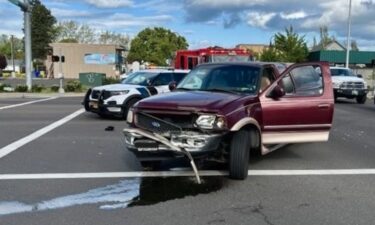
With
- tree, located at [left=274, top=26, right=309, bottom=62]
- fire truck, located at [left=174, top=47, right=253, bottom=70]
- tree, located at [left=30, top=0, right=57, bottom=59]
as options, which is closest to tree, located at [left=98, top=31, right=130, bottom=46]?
tree, located at [left=30, top=0, right=57, bottom=59]

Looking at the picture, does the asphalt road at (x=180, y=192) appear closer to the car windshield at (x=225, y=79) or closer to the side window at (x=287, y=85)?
the side window at (x=287, y=85)

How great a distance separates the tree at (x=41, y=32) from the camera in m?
108

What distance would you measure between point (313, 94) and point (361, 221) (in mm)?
3487

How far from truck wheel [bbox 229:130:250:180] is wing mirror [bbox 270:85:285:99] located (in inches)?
45.5

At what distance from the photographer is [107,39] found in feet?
368

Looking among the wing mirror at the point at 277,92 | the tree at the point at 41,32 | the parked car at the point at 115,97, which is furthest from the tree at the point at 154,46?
the wing mirror at the point at 277,92

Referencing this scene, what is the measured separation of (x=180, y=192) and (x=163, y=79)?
10596mm

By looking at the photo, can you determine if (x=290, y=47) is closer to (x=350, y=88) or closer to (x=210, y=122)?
(x=350, y=88)

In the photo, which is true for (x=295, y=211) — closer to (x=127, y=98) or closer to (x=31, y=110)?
(x=127, y=98)

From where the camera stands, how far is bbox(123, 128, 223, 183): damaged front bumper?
22.5 ft

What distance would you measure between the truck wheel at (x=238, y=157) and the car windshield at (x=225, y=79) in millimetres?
1066

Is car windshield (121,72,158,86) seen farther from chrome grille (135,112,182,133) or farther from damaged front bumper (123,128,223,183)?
damaged front bumper (123,128,223,183)

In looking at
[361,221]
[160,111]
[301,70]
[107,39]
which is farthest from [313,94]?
[107,39]

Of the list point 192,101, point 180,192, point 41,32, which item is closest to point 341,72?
point 192,101
